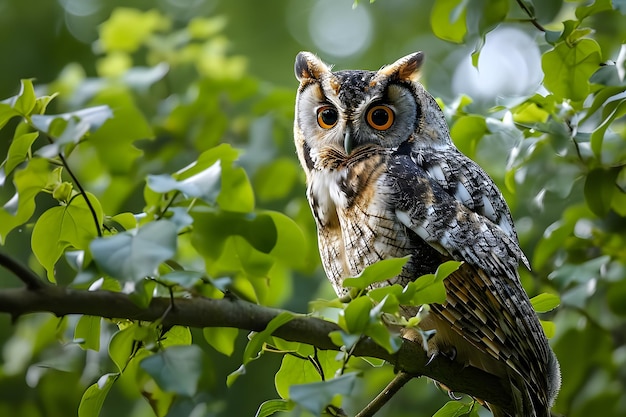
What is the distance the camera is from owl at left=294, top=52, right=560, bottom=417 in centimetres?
182

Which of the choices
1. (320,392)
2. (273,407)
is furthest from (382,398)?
(320,392)

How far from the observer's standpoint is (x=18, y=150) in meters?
1.33

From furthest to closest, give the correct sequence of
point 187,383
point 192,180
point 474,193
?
1. point 474,193
2. point 192,180
3. point 187,383

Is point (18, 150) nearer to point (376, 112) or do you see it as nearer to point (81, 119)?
point (81, 119)

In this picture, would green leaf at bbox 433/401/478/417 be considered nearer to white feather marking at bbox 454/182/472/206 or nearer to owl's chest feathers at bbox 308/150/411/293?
owl's chest feathers at bbox 308/150/411/293

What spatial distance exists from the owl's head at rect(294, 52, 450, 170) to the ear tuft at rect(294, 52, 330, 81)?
0.09 ft

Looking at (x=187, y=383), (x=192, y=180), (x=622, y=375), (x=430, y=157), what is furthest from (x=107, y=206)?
(x=622, y=375)

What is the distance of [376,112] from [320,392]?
3.91 ft

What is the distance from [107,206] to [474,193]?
1266mm

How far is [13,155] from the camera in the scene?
1330mm

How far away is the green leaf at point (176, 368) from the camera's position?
3.79 ft

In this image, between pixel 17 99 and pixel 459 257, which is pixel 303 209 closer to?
pixel 459 257

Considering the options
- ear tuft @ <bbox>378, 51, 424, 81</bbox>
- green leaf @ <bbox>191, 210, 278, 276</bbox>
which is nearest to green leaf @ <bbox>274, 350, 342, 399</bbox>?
green leaf @ <bbox>191, 210, 278, 276</bbox>

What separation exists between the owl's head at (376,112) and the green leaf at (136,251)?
1042 millimetres
